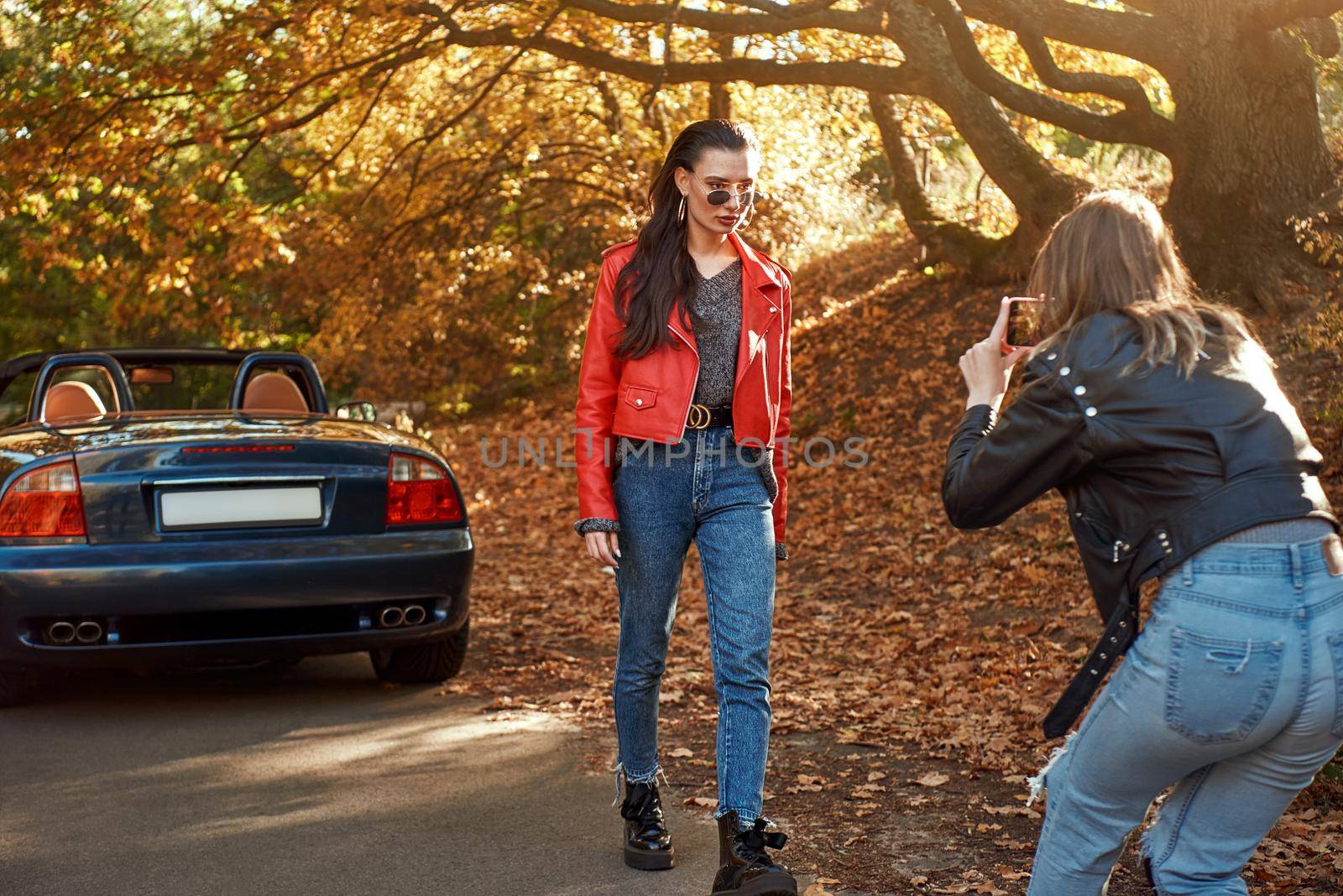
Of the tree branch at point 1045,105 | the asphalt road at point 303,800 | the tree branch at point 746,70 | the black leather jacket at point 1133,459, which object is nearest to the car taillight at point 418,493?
the asphalt road at point 303,800

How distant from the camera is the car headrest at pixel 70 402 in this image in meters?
6.90

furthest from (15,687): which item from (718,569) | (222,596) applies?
(718,569)

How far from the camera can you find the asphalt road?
3.98m

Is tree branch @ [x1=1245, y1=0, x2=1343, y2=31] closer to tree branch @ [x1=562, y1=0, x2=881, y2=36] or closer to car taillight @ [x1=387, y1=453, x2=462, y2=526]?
tree branch @ [x1=562, y1=0, x2=881, y2=36]

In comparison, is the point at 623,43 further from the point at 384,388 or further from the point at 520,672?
the point at 520,672

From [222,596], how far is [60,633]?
0.66 meters

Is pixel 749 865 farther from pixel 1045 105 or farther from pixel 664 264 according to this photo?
pixel 1045 105

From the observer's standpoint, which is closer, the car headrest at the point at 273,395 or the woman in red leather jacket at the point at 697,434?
the woman in red leather jacket at the point at 697,434

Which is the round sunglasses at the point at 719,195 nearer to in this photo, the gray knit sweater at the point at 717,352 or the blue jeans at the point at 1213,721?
the gray knit sweater at the point at 717,352

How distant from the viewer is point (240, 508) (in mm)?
5723

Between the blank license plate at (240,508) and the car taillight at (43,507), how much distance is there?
0.33 m

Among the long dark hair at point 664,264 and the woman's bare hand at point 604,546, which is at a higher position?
the long dark hair at point 664,264

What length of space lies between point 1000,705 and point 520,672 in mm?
2382

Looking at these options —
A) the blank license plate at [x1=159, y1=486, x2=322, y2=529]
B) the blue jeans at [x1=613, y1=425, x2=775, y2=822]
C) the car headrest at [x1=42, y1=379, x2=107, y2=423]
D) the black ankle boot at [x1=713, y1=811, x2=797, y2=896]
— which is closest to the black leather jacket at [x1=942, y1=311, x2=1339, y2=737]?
the black ankle boot at [x1=713, y1=811, x2=797, y2=896]
